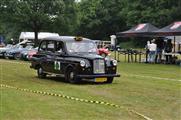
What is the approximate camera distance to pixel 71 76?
1895 cm

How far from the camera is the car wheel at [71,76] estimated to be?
18744 mm

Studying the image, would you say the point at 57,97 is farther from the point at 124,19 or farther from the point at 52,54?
the point at 124,19

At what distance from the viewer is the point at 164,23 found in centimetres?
8950

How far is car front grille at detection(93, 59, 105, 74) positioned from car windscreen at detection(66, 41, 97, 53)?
1.20 meters

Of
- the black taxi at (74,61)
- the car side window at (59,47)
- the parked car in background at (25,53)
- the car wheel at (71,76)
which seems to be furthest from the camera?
the parked car in background at (25,53)

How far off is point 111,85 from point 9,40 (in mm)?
82819

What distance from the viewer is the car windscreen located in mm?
19766

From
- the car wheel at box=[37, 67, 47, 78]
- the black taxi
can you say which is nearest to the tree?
the car wheel at box=[37, 67, 47, 78]

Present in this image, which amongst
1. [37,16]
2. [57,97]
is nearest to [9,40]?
[37,16]

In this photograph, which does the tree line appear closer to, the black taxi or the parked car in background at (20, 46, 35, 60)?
the parked car in background at (20, 46, 35, 60)

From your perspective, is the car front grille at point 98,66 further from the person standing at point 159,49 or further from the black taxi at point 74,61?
the person standing at point 159,49

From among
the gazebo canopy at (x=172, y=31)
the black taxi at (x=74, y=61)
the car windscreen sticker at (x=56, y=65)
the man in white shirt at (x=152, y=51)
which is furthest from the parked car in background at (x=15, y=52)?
the car windscreen sticker at (x=56, y=65)

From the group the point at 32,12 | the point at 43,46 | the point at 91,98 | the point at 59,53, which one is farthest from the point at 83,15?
the point at 91,98

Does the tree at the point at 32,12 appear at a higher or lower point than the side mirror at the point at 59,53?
higher
